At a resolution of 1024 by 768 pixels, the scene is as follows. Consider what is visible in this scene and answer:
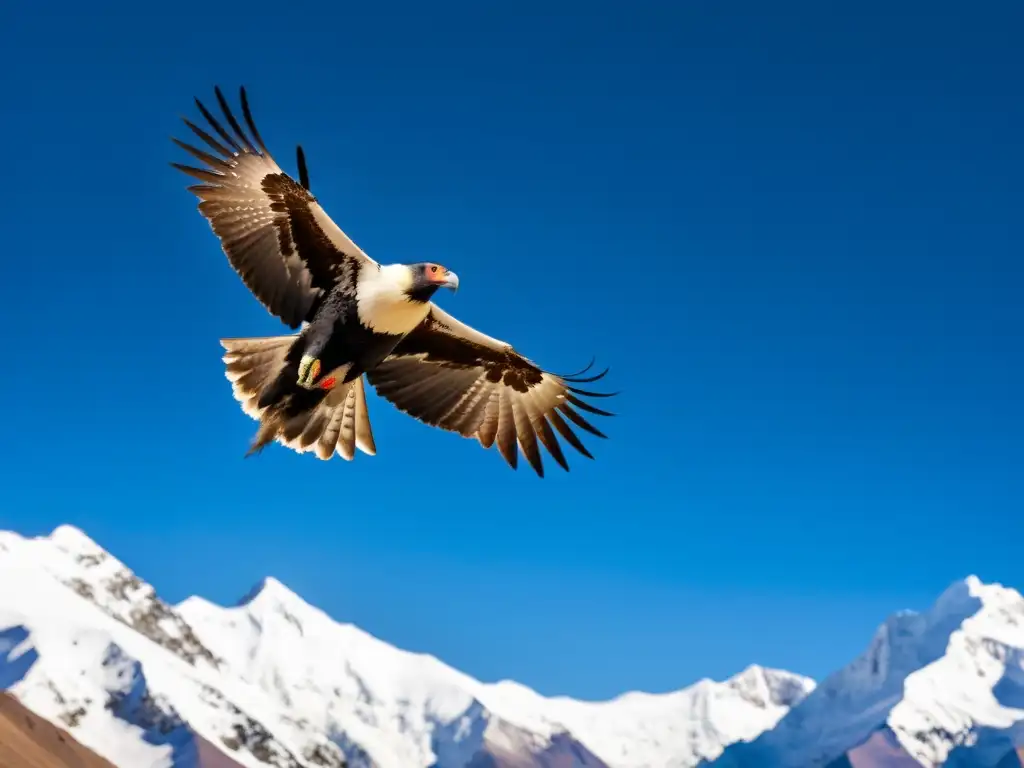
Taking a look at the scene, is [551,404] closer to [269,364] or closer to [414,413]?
[414,413]

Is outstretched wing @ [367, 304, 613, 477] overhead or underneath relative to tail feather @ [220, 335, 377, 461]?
overhead

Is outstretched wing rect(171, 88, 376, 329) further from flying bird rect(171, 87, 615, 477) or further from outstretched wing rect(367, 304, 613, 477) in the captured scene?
outstretched wing rect(367, 304, 613, 477)

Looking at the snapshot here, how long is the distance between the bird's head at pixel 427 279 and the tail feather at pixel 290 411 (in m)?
1.92

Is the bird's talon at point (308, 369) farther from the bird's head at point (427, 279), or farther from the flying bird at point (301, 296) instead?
the bird's head at point (427, 279)

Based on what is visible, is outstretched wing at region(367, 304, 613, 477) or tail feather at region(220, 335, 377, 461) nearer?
tail feather at region(220, 335, 377, 461)

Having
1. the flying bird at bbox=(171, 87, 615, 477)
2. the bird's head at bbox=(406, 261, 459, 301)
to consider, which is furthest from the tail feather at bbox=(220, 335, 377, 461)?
the bird's head at bbox=(406, 261, 459, 301)

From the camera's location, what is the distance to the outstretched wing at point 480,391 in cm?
1984

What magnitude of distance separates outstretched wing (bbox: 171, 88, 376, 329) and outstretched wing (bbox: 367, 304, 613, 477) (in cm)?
294

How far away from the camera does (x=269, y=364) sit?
56.4 ft

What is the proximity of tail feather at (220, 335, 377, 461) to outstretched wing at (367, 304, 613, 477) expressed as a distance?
3.85 ft

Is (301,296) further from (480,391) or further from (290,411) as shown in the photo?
(480,391)

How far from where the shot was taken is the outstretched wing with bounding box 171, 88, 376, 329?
16.4 m

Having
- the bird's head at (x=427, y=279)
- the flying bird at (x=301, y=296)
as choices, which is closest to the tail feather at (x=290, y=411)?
the flying bird at (x=301, y=296)

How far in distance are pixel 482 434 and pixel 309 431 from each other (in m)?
3.27
